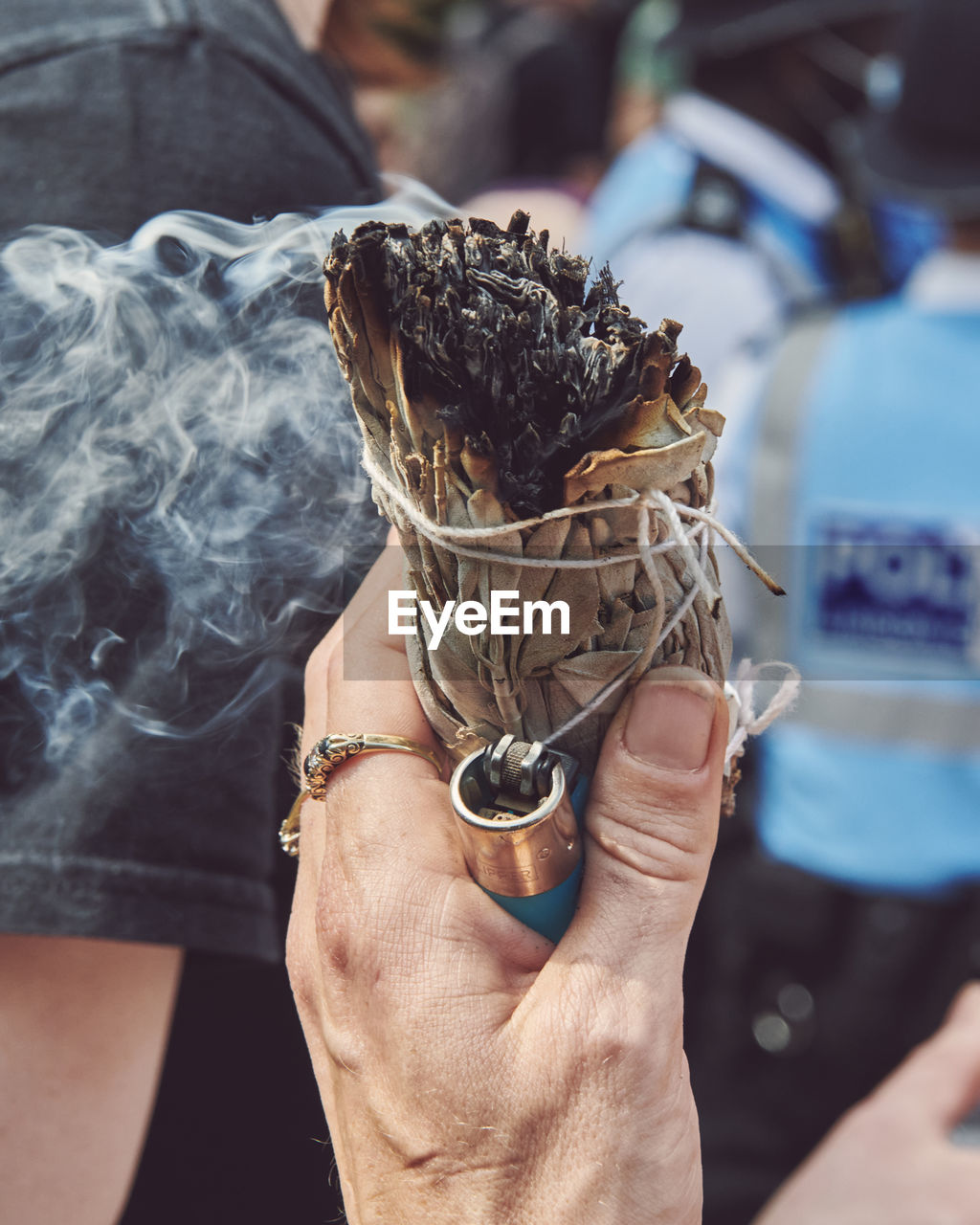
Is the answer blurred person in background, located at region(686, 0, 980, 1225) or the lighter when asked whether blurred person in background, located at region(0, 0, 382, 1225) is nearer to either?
the lighter

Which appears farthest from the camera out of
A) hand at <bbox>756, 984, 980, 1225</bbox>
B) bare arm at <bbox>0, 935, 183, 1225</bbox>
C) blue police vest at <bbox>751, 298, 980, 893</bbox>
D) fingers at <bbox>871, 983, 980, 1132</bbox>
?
blue police vest at <bbox>751, 298, 980, 893</bbox>

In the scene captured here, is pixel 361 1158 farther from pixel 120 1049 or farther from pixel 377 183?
pixel 377 183

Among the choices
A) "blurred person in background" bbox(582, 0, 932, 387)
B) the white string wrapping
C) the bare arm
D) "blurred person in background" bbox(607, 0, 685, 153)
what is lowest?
the bare arm

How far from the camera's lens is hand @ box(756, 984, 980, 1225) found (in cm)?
166

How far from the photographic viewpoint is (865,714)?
7.62 ft

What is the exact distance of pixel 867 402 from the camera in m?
2.26

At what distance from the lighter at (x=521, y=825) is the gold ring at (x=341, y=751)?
0.07 metres

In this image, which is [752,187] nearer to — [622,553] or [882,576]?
[882,576]

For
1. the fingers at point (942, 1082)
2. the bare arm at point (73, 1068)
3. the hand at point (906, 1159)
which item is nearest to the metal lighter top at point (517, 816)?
the bare arm at point (73, 1068)

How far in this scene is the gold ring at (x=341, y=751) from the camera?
0.89 meters

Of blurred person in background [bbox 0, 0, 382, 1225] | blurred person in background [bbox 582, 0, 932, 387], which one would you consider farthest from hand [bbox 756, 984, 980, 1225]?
blurred person in background [bbox 582, 0, 932, 387]

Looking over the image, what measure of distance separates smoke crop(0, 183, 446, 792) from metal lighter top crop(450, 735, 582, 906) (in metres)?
0.37

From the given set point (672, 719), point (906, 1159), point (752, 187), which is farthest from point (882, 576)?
point (672, 719)
